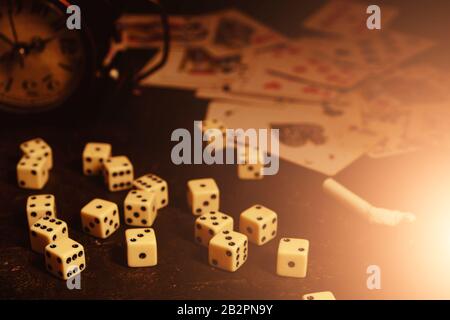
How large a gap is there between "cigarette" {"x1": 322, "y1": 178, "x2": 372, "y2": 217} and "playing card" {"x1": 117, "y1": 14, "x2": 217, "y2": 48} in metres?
0.94

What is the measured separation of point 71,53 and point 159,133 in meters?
0.36

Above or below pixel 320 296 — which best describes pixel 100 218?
above

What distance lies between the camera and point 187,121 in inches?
84.9

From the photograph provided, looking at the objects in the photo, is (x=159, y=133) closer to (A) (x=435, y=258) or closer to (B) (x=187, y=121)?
(B) (x=187, y=121)

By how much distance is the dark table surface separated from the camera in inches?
61.2

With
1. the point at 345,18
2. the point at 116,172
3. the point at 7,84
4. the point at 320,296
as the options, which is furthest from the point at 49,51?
the point at 345,18

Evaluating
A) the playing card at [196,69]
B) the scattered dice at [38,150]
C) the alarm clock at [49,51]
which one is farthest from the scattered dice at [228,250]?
the playing card at [196,69]

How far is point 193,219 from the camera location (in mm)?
1794

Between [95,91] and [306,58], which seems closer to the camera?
[95,91]

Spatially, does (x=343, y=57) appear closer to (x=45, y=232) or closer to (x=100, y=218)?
(x=100, y=218)

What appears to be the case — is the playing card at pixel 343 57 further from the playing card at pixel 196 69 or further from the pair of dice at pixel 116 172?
the pair of dice at pixel 116 172

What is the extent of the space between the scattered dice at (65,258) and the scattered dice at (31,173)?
0.34 m

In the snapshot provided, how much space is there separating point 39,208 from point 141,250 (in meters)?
0.31
